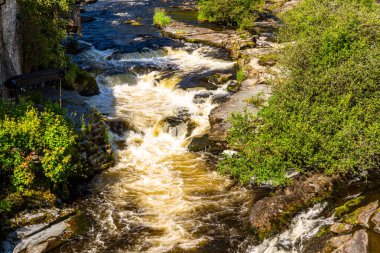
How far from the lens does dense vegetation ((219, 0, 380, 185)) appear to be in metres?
15.0

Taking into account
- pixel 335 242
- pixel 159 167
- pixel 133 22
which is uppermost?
pixel 133 22

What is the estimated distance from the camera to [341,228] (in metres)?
12.2

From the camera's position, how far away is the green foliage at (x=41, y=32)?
71.2 feet

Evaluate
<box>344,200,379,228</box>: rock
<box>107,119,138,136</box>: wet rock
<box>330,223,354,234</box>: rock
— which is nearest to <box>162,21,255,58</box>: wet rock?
<box>107,119,138,136</box>: wet rock

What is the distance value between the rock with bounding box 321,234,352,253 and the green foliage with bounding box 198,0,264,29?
116 feet

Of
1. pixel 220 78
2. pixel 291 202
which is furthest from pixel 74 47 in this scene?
pixel 291 202

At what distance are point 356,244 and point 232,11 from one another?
3761 cm

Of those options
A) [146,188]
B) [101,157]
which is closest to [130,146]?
[101,157]

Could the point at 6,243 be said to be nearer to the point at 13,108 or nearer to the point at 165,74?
the point at 13,108

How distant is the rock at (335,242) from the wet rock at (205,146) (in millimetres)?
10904

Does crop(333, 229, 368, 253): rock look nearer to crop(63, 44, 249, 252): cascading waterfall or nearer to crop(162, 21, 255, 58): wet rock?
crop(63, 44, 249, 252): cascading waterfall

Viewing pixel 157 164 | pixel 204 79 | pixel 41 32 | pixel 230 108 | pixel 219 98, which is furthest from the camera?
pixel 204 79

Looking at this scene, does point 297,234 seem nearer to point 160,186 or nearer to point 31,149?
point 160,186

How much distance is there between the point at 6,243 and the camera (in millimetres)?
13969
